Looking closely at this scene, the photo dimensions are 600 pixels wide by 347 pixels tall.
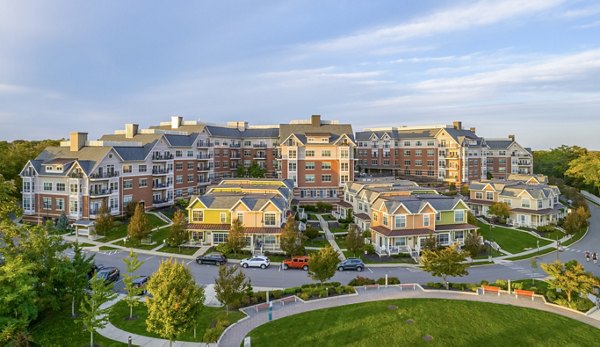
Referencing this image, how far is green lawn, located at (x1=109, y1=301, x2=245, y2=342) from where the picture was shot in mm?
24906

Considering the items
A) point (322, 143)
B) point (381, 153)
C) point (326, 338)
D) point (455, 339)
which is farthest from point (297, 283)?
point (381, 153)

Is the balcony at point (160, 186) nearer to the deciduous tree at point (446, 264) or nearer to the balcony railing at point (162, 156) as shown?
the balcony railing at point (162, 156)

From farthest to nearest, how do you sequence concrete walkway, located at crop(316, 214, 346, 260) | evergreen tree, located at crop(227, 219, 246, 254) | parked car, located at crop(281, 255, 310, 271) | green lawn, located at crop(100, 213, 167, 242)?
green lawn, located at crop(100, 213, 167, 242) < concrete walkway, located at crop(316, 214, 346, 260) < evergreen tree, located at crop(227, 219, 246, 254) < parked car, located at crop(281, 255, 310, 271)

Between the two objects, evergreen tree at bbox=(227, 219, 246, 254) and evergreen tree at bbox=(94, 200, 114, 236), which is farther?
evergreen tree at bbox=(94, 200, 114, 236)

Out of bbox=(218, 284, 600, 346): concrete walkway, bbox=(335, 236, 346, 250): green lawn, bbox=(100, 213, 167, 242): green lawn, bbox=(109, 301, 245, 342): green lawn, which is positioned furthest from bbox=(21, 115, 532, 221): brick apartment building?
bbox=(218, 284, 600, 346): concrete walkway

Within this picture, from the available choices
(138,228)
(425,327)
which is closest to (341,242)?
(425,327)

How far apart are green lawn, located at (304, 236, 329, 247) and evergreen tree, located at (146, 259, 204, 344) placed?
2802 centimetres

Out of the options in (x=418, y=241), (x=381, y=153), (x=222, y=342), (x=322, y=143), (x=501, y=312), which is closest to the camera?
(x=222, y=342)

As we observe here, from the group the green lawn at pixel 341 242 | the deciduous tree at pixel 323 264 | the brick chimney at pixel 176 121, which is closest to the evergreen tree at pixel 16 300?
the deciduous tree at pixel 323 264

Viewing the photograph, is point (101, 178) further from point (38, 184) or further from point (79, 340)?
point (79, 340)

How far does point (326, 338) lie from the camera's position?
78.9 feet

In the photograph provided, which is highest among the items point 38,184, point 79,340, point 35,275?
point 38,184

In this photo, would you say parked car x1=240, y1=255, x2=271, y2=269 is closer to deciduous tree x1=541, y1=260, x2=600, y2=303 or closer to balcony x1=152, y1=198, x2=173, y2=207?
deciduous tree x1=541, y1=260, x2=600, y2=303

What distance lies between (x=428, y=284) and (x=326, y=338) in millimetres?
13634
